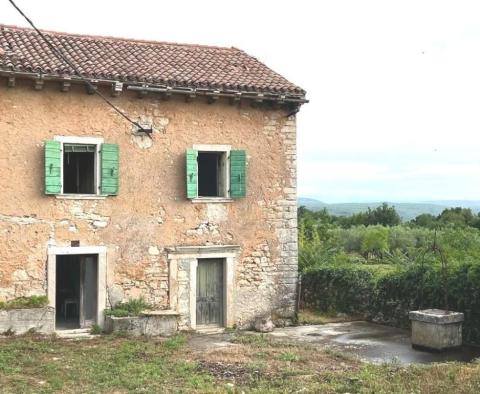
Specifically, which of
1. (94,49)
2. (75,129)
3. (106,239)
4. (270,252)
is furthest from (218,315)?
(94,49)

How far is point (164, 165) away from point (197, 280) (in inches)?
113

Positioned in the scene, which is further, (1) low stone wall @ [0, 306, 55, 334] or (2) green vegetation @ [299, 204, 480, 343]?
(2) green vegetation @ [299, 204, 480, 343]

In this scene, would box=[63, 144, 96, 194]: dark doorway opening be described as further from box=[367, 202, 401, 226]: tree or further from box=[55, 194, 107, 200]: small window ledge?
box=[367, 202, 401, 226]: tree

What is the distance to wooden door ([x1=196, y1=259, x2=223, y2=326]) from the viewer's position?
50.0 ft

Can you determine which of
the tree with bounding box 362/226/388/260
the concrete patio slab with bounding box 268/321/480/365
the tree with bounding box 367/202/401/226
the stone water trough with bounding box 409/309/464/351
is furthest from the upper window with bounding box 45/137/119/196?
the tree with bounding box 367/202/401/226

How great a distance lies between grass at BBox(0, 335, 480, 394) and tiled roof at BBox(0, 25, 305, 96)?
5.73 meters

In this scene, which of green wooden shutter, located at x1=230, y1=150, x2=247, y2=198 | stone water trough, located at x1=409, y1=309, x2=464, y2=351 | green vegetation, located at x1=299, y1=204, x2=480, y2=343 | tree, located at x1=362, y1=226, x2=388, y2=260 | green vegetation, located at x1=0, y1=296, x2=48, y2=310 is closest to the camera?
stone water trough, located at x1=409, y1=309, x2=464, y2=351

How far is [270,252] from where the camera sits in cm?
1582

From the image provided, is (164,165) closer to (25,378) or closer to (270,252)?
(270,252)

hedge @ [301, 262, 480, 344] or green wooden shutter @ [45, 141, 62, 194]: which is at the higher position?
green wooden shutter @ [45, 141, 62, 194]

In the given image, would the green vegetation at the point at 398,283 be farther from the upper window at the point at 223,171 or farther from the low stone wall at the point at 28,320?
the low stone wall at the point at 28,320

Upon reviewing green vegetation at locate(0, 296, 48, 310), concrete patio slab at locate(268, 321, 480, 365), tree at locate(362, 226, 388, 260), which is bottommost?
concrete patio slab at locate(268, 321, 480, 365)

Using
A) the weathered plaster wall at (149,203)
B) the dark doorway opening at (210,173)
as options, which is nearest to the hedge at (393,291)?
the weathered plaster wall at (149,203)

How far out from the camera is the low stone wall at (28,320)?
12789mm
